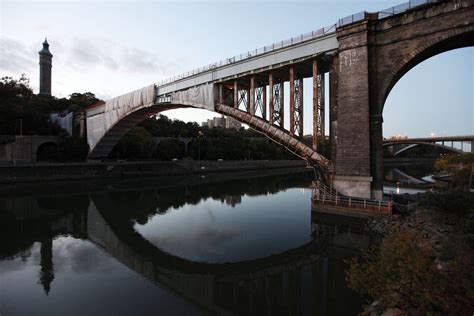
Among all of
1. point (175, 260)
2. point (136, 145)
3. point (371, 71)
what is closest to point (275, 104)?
point (371, 71)

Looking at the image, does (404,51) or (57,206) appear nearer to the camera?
(404,51)

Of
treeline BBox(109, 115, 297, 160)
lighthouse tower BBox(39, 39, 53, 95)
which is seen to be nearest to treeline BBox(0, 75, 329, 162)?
treeline BBox(109, 115, 297, 160)

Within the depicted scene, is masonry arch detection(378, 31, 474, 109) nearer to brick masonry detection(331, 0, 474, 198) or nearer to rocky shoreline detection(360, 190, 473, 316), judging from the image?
brick masonry detection(331, 0, 474, 198)

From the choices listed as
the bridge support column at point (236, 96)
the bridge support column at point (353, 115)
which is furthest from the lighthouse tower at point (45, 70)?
the bridge support column at point (353, 115)

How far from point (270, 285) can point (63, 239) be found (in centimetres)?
934

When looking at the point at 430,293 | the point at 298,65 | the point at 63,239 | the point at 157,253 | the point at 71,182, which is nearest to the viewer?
the point at 430,293

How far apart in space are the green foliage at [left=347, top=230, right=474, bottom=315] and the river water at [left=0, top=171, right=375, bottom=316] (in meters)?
2.23

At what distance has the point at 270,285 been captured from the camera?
7.93 meters

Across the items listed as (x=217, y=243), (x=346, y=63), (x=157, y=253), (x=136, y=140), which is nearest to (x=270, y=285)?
(x=217, y=243)

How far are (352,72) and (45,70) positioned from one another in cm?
8933

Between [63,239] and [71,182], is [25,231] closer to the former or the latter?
[63,239]

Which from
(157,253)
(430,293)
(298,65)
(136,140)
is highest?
(298,65)

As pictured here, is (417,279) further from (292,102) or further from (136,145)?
(136,145)

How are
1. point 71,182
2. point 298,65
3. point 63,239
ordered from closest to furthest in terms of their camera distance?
1. point 63,239
2. point 298,65
3. point 71,182
